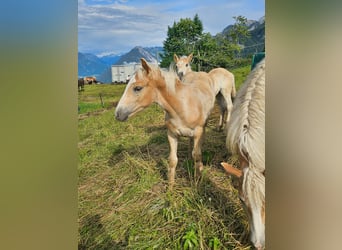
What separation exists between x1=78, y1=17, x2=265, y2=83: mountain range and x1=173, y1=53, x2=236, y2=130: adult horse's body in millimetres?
129

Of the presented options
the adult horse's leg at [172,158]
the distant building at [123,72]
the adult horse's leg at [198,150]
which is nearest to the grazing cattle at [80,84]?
the distant building at [123,72]

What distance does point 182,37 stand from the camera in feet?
5.98

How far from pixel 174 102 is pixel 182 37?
0.35 m

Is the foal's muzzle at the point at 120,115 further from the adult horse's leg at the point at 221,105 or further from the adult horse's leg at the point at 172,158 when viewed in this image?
the adult horse's leg at the point at 221,105

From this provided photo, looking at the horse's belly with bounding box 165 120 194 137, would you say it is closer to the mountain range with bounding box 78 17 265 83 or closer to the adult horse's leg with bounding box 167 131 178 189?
the adult horse's leg with bounding box 167 131 178 189

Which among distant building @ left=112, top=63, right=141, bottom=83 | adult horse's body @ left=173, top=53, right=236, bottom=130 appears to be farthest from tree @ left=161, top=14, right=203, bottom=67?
distant building @ left=112, top=63, right=141, bottom=83

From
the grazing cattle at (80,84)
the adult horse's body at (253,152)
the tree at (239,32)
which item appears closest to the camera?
the adult horse's body at (253,152)

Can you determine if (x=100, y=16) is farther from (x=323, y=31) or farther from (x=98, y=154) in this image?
(x=323, y=31)

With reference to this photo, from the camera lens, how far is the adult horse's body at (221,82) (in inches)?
72.4

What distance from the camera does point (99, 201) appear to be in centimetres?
190

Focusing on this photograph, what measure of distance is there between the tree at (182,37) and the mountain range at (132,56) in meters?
0.04

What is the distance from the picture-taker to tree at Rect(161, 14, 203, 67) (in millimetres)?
1791

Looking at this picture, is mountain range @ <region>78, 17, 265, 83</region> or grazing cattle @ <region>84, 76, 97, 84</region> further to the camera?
grazing cattle @ <region>84, 76, 97, 84</region>

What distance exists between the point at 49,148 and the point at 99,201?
0.41 metres
